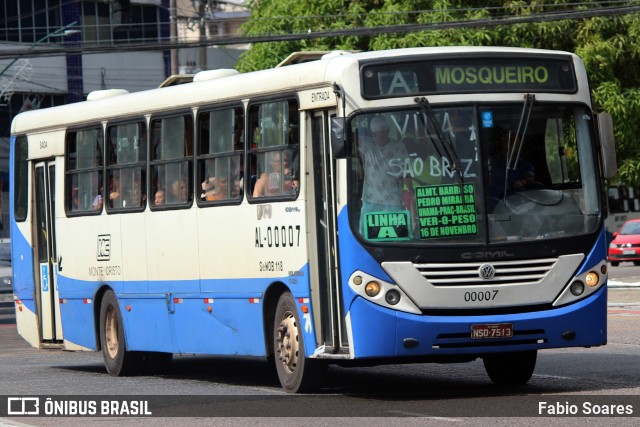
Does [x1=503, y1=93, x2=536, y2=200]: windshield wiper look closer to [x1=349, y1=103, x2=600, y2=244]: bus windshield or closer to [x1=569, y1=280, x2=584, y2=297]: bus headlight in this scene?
[x1=349, y1=103, x2=600, y2=244]: bus windshield

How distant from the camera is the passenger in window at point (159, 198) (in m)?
16.0

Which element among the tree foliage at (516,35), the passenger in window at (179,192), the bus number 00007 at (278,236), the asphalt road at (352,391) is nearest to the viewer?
the asphalt road at (352,391)

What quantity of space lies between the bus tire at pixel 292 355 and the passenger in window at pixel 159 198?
2.63 meters

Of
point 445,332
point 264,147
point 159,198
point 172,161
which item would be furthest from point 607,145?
point 159,198

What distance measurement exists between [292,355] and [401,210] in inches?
68.8

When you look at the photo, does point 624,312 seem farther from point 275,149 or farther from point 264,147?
point 275,149

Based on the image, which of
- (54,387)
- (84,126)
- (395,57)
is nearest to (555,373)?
→ (395,57)

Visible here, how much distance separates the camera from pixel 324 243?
43.2 feet

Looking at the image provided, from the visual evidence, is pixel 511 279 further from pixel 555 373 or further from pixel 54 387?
pixel 54 387

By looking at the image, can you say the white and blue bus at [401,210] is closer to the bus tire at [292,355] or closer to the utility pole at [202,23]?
the bus tire at [292,355]

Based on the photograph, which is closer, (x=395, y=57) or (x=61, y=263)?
(x=395, y=57)

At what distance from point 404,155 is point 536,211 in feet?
3.88

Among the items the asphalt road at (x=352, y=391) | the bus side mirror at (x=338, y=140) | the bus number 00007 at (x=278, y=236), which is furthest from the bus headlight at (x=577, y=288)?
the bus number 00007 at (x=278, y=236)

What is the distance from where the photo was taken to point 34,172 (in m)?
19.2
